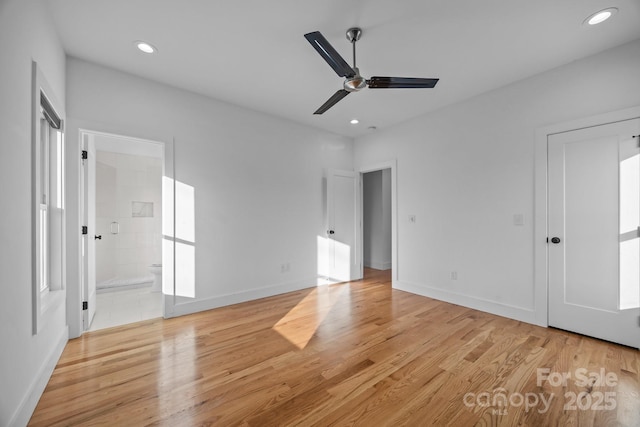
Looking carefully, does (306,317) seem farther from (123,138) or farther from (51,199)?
(123,138)

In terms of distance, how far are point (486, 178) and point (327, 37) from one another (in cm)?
256

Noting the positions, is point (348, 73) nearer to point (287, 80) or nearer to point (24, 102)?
point (287, 80)

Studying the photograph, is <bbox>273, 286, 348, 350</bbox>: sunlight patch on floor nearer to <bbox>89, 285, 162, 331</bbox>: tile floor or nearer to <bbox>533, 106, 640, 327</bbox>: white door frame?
<bbox>89, 285, 162, 331</bbox>: tile floor

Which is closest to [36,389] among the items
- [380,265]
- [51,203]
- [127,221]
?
[51,203]

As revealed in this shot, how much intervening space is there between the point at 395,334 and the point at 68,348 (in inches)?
121

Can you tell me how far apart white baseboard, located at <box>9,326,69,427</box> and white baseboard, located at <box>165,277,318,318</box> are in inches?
42.1

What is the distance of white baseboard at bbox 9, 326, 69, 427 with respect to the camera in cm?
146

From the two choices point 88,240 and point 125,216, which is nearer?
point 88,240

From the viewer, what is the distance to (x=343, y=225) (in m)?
4.98

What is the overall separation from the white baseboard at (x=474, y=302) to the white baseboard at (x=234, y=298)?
161 centimetres

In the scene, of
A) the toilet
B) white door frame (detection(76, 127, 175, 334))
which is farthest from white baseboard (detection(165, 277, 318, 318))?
the toilet

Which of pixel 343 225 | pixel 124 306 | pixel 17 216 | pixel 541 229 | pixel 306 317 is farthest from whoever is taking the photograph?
pixel 343 225

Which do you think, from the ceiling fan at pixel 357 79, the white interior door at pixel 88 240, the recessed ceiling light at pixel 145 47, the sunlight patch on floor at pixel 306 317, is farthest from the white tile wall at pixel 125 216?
the ceiling fan at pixel 357 79

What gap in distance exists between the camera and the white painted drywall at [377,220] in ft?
20.5
